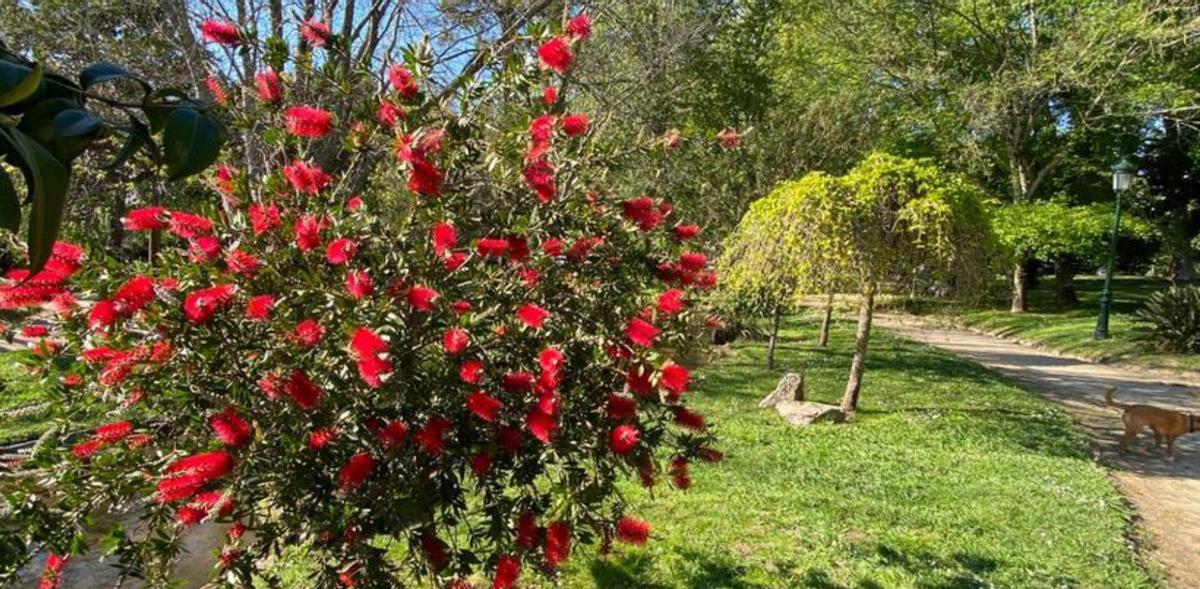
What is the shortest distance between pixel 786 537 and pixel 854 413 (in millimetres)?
4109

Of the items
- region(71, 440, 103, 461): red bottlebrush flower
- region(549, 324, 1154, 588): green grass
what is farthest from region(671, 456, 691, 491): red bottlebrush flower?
region(71, 440, 103, 461): red bottlebrush flower

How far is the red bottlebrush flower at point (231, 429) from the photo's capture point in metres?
2.14

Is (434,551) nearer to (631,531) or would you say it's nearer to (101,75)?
(631,531)

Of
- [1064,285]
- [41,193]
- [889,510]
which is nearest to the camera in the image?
[41,193]

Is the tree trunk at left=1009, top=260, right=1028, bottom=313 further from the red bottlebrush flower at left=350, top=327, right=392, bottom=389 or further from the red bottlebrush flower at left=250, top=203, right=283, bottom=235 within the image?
the red bottlebrush flower at left=350, top=327, right=392, bottom=389

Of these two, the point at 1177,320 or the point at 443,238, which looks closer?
the point at 443,238

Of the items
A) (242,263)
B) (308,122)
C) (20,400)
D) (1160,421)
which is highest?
(308,122)

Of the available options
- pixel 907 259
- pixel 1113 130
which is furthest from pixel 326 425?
pixel 1113 130

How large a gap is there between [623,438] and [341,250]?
3.24ft

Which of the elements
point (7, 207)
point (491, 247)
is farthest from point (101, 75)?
point (491, 247)

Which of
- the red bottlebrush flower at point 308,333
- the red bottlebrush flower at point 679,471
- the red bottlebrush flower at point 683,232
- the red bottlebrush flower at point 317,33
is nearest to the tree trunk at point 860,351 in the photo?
the red bottlebrush flower at point 683,232

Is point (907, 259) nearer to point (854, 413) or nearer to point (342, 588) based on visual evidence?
point (854, 413)

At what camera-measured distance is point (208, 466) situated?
6.89 ft

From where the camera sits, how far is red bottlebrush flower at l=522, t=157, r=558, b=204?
2404mm
